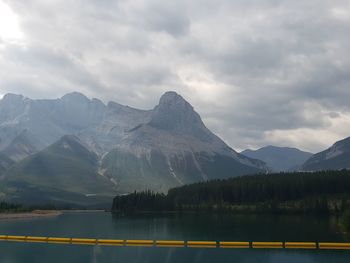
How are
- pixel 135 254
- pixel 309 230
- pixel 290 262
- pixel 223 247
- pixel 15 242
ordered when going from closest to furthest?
pixel 290 262 < pixel 135 254 < pixel 223 247 < pixel 15 242 < pixel 309 230

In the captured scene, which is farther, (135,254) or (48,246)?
(48,246)

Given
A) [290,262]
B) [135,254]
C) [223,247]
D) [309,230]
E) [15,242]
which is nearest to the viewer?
[290,262]

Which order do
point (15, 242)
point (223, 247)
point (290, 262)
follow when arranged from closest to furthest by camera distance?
point (290, 262)
point (223, 247)
point (15, 242)

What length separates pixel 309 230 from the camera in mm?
170625

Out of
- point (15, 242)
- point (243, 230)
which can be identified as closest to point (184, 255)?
point (15, 242)

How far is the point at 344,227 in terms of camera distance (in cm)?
17075

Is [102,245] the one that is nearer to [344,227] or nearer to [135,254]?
[135,254]

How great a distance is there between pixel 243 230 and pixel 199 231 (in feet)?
58.4

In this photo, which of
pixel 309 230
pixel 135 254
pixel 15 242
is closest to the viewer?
pixel 135 254

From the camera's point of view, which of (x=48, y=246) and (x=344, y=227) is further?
(x=344, y=227)

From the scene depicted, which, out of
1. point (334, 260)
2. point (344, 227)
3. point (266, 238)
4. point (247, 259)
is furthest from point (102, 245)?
point (344, 227)

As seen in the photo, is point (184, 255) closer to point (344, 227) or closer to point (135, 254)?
point (135, 254)

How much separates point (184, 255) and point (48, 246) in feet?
138

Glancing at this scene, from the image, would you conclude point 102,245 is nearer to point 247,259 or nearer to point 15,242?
point 15,242
